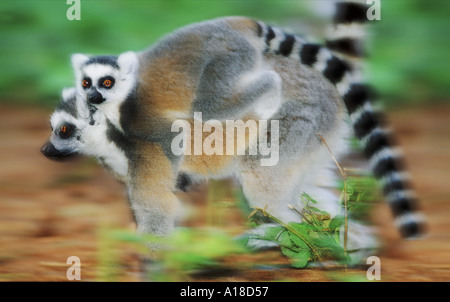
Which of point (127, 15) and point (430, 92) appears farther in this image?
point (430, 92)

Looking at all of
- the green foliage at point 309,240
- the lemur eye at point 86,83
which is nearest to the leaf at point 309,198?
the green foliage at point 309,240

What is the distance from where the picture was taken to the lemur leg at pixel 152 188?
8.71ft

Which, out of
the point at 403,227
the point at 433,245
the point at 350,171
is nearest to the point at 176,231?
the point at 350,171

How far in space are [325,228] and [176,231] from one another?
0.73m

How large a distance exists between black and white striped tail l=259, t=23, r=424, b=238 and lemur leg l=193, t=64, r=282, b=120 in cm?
17

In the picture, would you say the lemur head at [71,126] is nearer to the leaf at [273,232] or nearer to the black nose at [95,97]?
the black nose at [95,97]

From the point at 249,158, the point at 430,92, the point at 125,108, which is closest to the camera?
the point at 125,108

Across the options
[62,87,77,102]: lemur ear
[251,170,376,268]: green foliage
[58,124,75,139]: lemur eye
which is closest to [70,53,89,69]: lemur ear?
[62,87,77,102]: lemur ear

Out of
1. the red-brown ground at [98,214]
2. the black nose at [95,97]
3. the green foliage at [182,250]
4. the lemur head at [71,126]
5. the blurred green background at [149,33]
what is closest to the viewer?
the green foliage at [182,250]

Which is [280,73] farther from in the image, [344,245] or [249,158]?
[344,245]

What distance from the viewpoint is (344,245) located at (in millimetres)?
Result: 2705

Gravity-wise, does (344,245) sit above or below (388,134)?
below

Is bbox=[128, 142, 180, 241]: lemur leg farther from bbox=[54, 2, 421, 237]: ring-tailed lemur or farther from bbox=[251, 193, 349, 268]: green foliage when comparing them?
bbox=[251, 193, 349, 268]: green foliage

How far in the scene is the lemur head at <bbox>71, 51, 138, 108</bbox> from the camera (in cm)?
252
